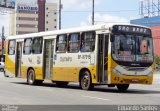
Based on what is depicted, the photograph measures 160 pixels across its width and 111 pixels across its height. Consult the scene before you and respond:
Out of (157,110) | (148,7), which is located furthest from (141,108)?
(148,7)

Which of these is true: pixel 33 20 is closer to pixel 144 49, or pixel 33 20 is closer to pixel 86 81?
pixel 86 81

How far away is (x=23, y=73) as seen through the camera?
98.6 feet

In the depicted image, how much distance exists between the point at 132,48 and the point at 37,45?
7.91m

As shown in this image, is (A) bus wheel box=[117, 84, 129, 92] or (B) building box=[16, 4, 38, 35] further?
(B) building box=[16, 4, 38, 35]

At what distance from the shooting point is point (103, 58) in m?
22.5

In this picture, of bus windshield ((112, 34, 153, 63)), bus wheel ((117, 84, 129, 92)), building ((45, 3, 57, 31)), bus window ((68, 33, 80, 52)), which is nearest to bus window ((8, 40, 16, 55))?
bus window ((68, 33, 80, 52))

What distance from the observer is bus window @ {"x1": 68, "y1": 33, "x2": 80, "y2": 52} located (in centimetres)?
2454

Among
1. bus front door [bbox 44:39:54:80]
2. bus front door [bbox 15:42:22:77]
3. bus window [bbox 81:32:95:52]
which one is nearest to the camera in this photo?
bus window [bbox 81:32:95:52]

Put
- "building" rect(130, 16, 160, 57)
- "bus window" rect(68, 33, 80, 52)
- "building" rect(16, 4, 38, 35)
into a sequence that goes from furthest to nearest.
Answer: "building" rect(16, 4, 38, 35) < "building" rect(130, 16, 160, 57) < "bus window" rect(68, 33, 80, 52)

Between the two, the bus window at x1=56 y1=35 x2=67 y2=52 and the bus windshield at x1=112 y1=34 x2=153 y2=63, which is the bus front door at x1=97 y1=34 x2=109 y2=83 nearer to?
the bus windshield at x1=112 y1=34 x2=153 y2=63

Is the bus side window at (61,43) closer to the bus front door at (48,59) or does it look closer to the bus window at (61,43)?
the bus window at (61,43)

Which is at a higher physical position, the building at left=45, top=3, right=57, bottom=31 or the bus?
the building at left=45, top=3, right=57, bottom=31

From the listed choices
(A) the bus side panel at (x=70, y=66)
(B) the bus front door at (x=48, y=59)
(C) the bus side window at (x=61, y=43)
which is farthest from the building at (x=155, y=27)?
(A) the bus side panel at (x=70, y=66)

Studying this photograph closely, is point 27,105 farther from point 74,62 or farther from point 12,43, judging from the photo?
point 12,43
